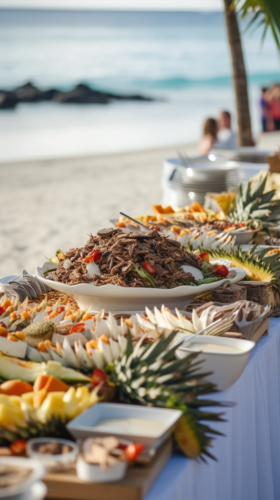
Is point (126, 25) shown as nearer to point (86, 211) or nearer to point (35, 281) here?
point (86, 211)

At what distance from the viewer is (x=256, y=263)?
2.17 meters

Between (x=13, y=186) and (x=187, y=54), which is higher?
(x=187, y=54)

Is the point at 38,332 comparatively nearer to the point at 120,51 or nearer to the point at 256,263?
the point at 256,263

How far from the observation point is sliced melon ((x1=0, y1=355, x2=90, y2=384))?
1252 millimetres

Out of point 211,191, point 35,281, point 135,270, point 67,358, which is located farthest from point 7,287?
point 211,191

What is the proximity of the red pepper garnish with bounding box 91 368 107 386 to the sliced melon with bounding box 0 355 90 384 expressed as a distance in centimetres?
2

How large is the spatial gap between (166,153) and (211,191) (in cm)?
1244

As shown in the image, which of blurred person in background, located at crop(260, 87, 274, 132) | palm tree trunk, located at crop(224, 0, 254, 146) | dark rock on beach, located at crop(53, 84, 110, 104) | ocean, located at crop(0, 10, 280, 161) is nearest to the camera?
palm tree trunk, located at crop(224, 0, 254, 146)

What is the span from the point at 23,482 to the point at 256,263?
1473 mm

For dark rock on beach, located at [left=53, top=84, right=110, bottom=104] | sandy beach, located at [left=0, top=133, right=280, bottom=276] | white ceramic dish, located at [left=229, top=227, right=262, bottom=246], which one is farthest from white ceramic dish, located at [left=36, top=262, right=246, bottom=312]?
dark rock on beach, located at [left=53, top=84, right=110, bottom=104]

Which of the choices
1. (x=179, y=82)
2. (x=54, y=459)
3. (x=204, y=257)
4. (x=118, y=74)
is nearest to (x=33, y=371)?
(x=54, y=459)

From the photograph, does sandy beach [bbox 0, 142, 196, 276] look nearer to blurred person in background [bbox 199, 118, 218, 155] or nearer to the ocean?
blurred person in background [bbox 199, 118, 218, 155]

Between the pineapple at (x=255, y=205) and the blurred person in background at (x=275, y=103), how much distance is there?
30.4 feet

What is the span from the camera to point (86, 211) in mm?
8984
